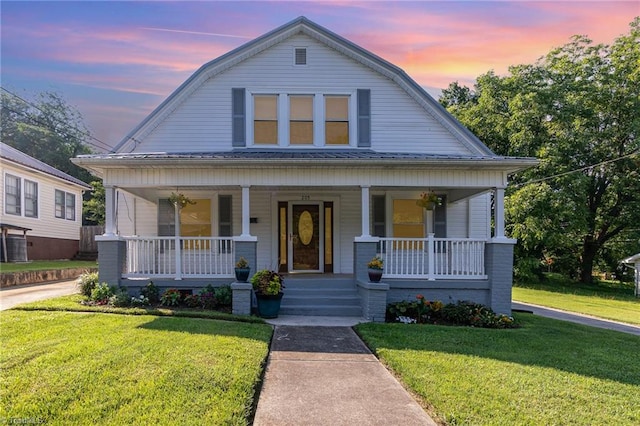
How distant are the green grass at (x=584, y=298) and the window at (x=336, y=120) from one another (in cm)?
925

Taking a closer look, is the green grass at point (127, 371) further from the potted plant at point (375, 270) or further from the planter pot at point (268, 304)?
the potted plant at point (375, 270)

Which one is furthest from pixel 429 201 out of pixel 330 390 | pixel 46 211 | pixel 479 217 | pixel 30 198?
pixel 46 211

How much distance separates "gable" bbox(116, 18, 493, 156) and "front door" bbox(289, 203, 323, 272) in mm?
2502

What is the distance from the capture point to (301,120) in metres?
11.1

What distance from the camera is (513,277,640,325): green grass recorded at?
12.8 meters

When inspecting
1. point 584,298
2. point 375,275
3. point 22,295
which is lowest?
point 584,298

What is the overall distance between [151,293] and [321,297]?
3.81 meters

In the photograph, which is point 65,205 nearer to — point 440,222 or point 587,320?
point 440,222

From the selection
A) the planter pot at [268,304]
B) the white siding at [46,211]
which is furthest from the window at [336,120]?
the white siding at [46,211]

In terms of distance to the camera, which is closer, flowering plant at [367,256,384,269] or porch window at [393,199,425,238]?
flowering plant at [367,256,384,269]

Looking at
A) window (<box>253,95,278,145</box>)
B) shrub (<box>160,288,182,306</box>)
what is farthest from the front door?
shrub (<box>160,288,182,306</box>)

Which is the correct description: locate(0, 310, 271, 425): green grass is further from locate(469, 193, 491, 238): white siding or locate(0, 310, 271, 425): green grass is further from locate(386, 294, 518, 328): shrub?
locate(469, 193, 491, 238): white siding

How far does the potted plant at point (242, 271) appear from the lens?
8.45 m

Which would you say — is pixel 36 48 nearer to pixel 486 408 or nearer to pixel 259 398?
pixel 259 398
